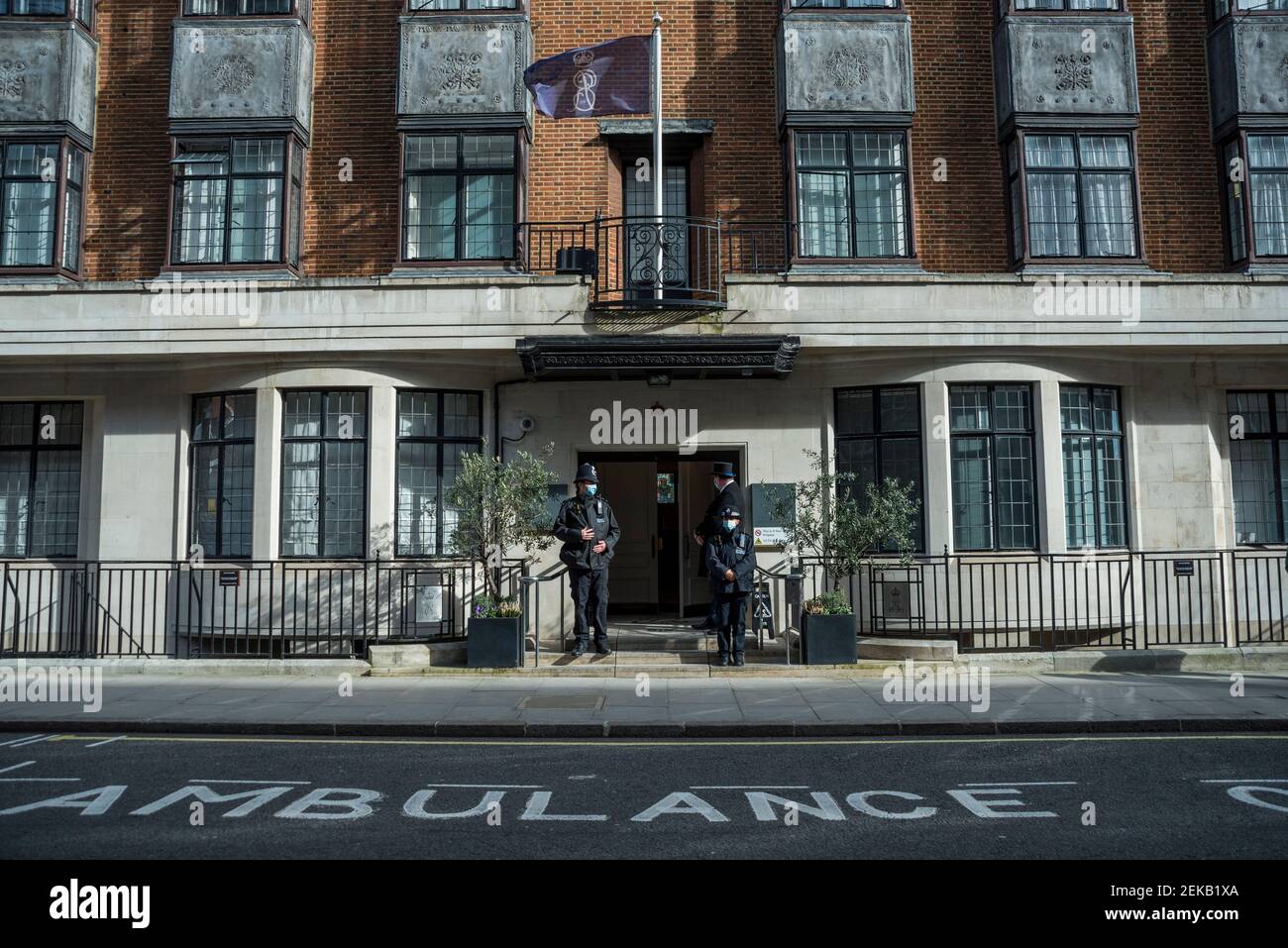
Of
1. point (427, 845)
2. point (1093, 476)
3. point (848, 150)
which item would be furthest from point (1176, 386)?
point (427, 845)

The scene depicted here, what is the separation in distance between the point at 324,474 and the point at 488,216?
4.43 meters

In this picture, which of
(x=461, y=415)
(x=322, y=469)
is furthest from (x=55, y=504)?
(x=461, y=415)

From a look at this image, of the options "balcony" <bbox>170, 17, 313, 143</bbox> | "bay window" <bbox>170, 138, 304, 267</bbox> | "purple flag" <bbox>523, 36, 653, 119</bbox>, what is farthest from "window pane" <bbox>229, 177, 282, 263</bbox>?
"purple flag" <bbox>523, 36, 653, 119</bbox>

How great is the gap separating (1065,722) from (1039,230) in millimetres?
8194

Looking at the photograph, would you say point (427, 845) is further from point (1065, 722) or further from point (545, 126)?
point (545, 126)

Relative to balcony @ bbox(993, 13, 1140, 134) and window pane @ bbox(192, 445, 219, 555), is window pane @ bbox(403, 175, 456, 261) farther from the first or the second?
balcony @ bbox(993, 13, 1140, 134)

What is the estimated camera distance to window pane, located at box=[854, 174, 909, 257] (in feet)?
48.0

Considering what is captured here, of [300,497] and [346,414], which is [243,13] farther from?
[300,497]

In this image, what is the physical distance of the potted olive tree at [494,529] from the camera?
1228 centimetres

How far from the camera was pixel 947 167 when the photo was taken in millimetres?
15055

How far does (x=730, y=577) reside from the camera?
39.1ft

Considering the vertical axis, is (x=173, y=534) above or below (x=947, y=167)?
below

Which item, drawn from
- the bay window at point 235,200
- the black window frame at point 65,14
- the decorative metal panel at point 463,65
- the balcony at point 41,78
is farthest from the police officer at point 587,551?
the black window frame at point 65,14

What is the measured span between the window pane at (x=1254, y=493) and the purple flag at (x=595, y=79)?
32.7 feet
